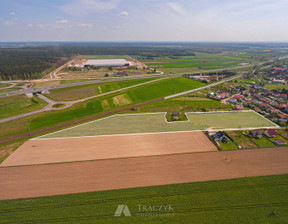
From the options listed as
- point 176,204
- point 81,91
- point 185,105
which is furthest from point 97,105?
point 176,204

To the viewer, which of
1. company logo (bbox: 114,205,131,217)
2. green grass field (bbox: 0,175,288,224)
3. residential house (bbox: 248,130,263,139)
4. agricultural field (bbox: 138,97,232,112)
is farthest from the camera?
agricultural field (bbox: 138,97,232,112)

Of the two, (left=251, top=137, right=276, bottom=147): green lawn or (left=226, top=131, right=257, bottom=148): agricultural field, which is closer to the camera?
(left=226, top=131, right=257, bottom=148): agricultural field

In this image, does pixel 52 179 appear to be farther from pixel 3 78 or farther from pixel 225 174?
pixel 3 78

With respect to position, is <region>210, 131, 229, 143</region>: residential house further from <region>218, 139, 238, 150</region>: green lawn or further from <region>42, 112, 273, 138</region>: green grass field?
<region>42, 112, 273, 138</region>: green grass field

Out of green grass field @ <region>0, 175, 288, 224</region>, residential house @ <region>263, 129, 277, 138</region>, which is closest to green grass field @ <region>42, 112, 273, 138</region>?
residential house @ <region>263, 129, 277, 138</region>

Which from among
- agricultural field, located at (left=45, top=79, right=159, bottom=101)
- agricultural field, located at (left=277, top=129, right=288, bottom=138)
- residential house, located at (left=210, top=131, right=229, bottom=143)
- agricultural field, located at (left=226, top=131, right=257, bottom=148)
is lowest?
agricultural field, located at (left=277, top=129, right=288, bottom=138)

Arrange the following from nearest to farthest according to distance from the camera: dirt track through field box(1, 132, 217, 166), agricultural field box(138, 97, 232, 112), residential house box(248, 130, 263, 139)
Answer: dirt track through field box(1, 132, 217, 166) < residential house box(248, 130, 263, 139) < agricultural field box(138, 97, 232, 112)

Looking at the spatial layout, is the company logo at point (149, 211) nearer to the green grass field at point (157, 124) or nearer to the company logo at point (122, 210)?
the company logo at point (122, 210)
